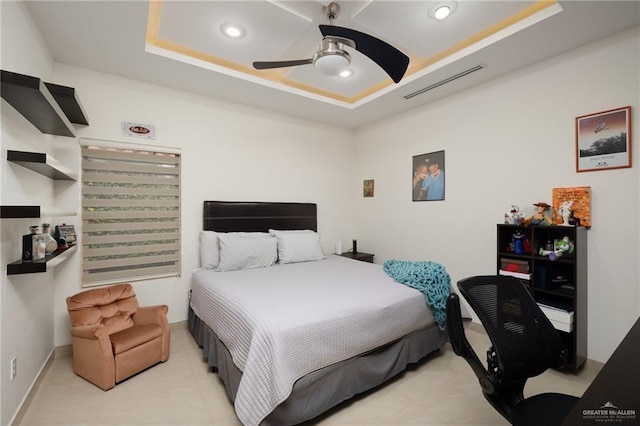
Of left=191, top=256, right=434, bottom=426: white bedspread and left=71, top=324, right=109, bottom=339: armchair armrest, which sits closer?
left=191, top=256, right=434, bottom=426: white bedspread

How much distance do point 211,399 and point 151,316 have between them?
101 centimetres

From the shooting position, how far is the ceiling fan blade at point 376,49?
72.1 inches

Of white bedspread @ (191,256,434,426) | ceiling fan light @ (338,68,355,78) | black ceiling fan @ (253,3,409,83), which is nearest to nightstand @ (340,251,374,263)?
white bedspread @ (191,256,434,426)

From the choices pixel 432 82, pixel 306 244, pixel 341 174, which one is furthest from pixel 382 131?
pixel 306 244

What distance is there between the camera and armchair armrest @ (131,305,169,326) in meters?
2.60

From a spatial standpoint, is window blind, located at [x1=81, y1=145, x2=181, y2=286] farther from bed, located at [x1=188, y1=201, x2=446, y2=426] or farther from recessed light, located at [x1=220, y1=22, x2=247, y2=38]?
recessed light, located at [x1=220, y1=22, x2=247, y2=38]

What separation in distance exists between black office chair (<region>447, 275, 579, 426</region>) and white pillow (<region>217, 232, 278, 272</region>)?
2293 millimetres

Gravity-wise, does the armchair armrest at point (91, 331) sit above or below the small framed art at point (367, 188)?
below

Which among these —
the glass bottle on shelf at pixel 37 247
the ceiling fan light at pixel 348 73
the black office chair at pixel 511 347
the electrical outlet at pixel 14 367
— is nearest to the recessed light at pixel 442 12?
the ceiling fan light at pixel 348 73

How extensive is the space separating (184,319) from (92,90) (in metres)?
2.59

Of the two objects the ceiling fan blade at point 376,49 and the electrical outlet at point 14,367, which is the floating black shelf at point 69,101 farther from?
the ceiling fan blade at point 376,49

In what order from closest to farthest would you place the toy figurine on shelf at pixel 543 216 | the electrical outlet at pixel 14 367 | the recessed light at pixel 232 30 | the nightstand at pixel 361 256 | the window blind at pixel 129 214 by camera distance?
the electrical outlet at pixel 14 367, the recessed light at pixel 232 30, the toy figurine on shelf at pixel 543 216, the window blind at pixel 129 214, the nightstand at pixel 361 256

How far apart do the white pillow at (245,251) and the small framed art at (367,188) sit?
6.05 feet

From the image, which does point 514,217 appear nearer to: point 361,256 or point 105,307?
point 361,256
